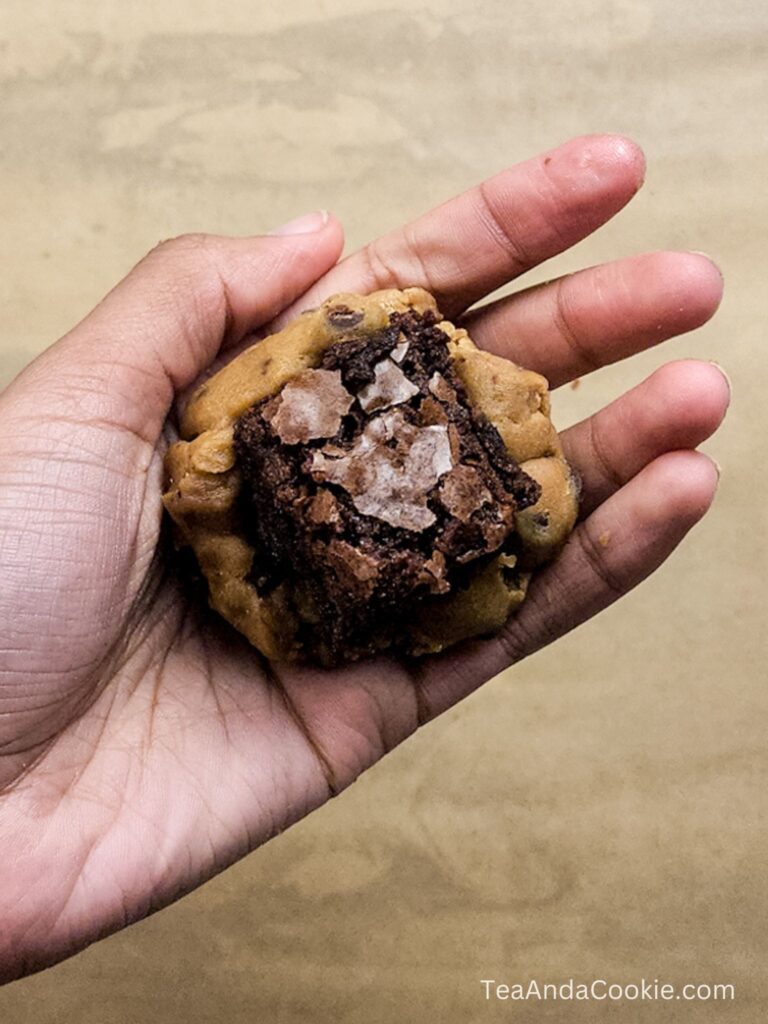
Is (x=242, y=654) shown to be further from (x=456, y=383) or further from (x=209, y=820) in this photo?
(x=456, y=383)

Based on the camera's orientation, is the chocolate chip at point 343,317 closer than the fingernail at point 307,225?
Yes

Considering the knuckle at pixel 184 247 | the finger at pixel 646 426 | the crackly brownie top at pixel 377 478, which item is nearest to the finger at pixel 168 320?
the knuckle at pixel 184 247

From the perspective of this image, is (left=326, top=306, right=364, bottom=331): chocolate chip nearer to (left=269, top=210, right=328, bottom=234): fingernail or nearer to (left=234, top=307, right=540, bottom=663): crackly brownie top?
(left=234, top=307, right=540, bottom=663): crackly brownie top

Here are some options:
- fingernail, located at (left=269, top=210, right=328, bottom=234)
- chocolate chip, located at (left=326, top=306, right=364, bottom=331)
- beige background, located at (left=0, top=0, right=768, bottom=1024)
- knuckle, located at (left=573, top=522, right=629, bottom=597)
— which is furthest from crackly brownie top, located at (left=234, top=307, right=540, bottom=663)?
beige background, located at (left=0, top=0, right=768, bottom=1024)

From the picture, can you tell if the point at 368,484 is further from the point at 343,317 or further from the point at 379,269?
the point at 379,269

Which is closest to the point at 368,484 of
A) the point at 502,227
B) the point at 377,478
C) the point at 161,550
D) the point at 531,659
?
the point at 377,478

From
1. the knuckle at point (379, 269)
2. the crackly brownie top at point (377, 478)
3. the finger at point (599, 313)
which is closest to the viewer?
the crackly brownie top at point (377, 478)

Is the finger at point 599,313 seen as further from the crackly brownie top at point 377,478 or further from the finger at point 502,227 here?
the crackly brownie top at point 377,478
